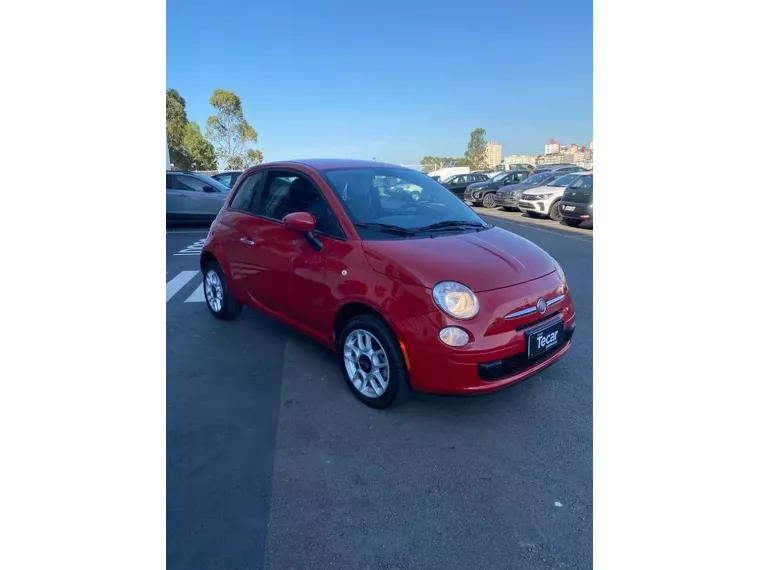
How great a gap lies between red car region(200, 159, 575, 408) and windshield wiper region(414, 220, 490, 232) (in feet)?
0.05

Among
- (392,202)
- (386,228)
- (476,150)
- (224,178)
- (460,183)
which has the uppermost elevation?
(476,150)

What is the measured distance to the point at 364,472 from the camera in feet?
8.16

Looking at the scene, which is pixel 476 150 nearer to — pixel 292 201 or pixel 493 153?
pixel 493 153

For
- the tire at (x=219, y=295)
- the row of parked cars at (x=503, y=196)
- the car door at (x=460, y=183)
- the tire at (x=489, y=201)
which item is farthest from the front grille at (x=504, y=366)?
the car door at (x=460, y=183)

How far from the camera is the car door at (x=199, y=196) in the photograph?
1283cm

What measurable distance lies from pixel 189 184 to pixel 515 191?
11.8 meters

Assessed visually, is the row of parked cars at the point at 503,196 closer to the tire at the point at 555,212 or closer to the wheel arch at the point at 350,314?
the tire at the point at 555,212

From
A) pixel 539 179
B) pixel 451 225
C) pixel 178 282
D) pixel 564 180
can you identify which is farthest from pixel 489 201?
pixel 451 225

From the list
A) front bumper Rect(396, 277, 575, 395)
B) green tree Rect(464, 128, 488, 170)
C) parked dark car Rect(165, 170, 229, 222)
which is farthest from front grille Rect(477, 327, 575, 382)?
green tree Rect(464, 128, 488, 170)

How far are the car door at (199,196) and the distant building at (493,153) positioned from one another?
73.0 meters

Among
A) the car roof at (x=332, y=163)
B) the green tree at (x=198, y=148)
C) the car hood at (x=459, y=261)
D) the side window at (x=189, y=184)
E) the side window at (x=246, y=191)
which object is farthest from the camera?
the green tree at (x=198, y=148)
